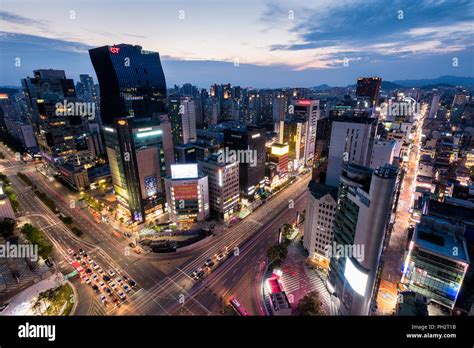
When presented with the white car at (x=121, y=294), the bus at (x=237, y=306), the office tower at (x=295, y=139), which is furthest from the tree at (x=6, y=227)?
the office tower at (x=295, y=139)

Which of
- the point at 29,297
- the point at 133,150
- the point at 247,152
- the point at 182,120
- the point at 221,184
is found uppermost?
the point at 182,120

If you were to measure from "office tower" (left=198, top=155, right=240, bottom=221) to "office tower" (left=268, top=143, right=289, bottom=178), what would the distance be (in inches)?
681

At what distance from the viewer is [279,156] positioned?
191 feet

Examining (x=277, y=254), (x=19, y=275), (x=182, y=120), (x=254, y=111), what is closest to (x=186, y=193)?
(x=277, y=254)

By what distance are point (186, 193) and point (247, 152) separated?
1527cm

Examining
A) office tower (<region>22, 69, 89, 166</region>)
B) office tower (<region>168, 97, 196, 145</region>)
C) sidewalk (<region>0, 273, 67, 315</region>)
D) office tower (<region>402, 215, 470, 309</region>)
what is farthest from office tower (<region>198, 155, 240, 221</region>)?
office tower (<region>22, 69, 89, 166</region>)

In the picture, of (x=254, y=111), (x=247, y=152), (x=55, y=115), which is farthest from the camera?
(x=254, y=111)

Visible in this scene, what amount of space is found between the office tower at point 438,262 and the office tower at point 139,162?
39.6 metres

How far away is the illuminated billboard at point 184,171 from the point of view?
127 ft

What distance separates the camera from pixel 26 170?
6875 centimetres

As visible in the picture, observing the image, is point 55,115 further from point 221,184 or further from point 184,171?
point 221,184
